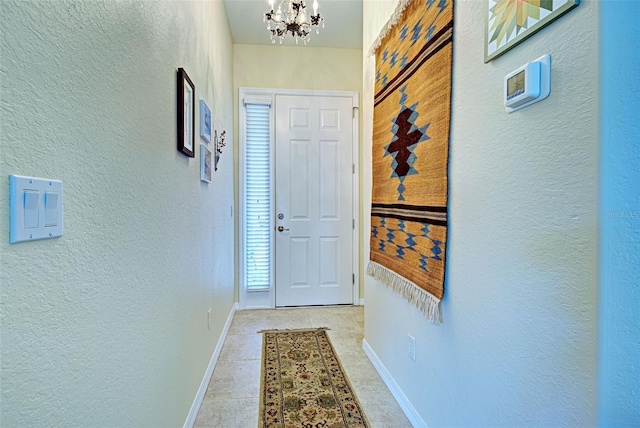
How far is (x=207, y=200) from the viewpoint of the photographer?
216 centimetres

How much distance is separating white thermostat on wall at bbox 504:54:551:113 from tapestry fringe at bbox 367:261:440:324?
83 cm

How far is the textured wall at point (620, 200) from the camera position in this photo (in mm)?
698

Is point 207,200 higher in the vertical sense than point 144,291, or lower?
higher

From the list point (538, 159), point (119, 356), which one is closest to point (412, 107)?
point (538, 159)

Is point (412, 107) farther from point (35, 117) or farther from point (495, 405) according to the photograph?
point (35, 117)

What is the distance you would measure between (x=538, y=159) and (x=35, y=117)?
3.74 ft

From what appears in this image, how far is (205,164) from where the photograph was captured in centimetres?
204

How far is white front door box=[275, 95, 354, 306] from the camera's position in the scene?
3.54 metres

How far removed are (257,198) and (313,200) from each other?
61 centimetres

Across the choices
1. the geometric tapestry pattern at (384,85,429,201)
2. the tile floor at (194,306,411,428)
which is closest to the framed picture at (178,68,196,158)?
the geometric tapestry pattern at (384,85,429,201)

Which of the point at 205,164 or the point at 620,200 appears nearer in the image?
the point at 620,200

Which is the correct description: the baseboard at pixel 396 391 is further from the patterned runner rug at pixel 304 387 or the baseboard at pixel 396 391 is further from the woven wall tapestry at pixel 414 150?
the woven wall tapestry at pixel 414 150

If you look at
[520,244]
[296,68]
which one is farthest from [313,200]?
[520,244]

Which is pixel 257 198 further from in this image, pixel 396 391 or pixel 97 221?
pixel 97 221
